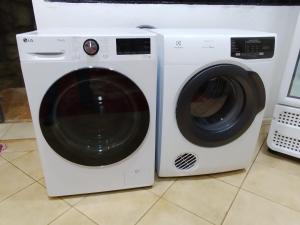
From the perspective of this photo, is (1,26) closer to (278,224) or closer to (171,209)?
(171,209)

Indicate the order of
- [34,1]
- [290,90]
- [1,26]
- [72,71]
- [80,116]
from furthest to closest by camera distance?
[1,26], [290,90], [34,1], [80,116], [72,71]

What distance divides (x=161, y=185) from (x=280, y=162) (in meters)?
0.80

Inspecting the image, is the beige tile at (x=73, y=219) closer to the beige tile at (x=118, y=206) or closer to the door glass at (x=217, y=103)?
the beige tile at (x=118, y=206)

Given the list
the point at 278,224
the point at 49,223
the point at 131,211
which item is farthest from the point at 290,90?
the point at 49,223

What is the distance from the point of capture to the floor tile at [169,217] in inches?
40.4

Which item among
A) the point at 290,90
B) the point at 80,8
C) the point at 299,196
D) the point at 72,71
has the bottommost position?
the point at 299,196

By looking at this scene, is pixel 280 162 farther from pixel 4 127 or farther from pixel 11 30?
pixel 11 30

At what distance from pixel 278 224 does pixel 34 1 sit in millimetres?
1648

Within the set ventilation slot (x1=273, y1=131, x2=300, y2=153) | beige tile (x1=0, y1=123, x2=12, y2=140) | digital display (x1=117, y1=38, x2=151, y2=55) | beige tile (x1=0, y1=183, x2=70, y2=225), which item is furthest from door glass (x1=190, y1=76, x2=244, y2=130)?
beige tile (x1=0, y1=123, x2=12, y2=140)

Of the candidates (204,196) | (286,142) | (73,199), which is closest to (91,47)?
(73,199)

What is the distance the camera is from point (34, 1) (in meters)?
1.25

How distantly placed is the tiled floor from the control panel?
69cm

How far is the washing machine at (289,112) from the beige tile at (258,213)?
17.7 inches

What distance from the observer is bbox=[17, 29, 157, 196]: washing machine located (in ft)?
2.82
